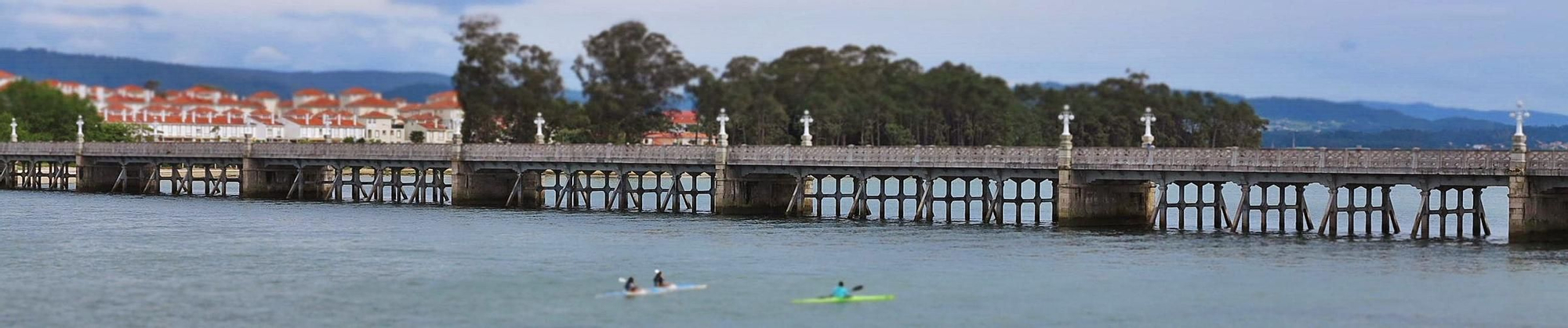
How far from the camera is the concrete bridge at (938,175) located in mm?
65438

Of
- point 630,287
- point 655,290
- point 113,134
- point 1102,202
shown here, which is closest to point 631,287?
point 630,287

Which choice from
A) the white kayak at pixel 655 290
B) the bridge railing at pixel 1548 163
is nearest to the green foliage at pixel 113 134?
the white kayak at pixel 655 290

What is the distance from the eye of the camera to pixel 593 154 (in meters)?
91.7

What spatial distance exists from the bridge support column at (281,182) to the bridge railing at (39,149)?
662 inches

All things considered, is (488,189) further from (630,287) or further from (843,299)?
(843,299)

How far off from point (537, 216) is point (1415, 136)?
112 meters

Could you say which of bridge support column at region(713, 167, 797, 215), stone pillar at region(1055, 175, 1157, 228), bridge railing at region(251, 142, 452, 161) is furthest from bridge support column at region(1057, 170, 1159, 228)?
bridge railing at region(251, 142, 452, 161)

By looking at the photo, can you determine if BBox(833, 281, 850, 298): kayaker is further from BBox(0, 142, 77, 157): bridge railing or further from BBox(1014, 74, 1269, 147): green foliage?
BBox(1014, 74, 1269, 147): green foliage

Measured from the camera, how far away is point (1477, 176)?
211 ft

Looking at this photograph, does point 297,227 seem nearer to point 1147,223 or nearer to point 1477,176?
point 1147,223

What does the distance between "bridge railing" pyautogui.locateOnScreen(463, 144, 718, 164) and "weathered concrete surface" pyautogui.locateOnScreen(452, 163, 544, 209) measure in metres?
1.29

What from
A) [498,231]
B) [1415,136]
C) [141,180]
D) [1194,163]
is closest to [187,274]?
[498,231]

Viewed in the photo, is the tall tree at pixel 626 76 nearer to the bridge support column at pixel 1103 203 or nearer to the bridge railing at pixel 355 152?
the bridge railing at pixel 355 152

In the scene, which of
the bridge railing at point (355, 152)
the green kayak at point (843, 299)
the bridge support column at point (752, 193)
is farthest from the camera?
the bridge railing at point (355, 152)
